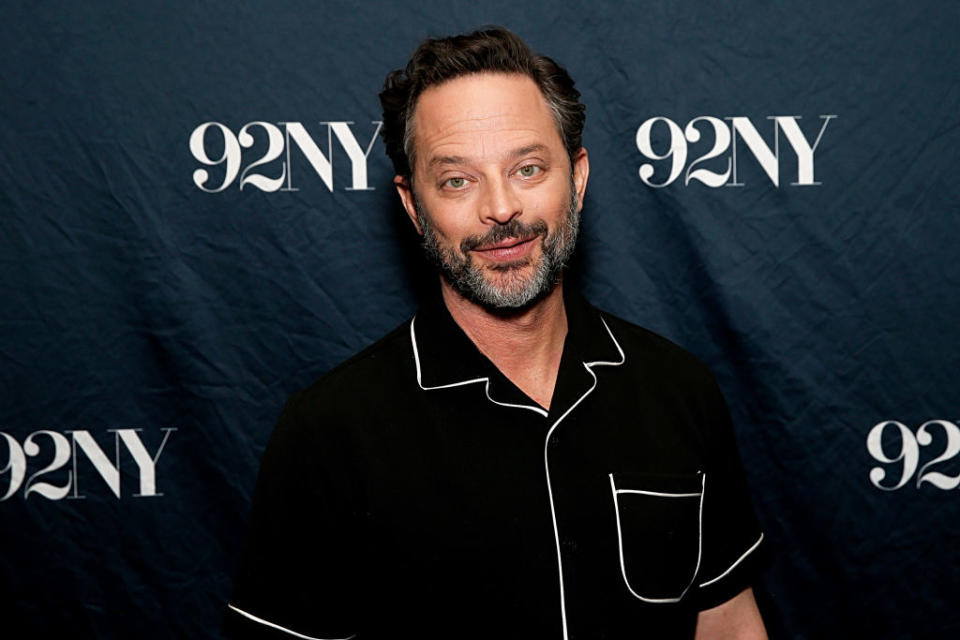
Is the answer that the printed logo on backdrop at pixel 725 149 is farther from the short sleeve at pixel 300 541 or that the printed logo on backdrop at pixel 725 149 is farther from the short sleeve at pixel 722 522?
the short sleeve at pixel 300 541

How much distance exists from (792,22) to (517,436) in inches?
36.5

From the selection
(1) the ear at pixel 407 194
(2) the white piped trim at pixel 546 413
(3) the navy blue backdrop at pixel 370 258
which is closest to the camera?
(2) the white piped trim at pixel 546 413

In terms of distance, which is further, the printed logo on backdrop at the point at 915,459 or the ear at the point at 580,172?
the printed logo on backdrop at the point at 915,459

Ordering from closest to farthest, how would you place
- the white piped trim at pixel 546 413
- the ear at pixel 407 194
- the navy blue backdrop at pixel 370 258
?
the white piped trim at pixel 546 413 < the ear at pixel 407 194 < the navy blue backdrop at pixel 370 258

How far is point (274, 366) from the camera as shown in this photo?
1.46 meters

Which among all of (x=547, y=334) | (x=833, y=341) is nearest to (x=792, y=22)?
(x=833, y=341)

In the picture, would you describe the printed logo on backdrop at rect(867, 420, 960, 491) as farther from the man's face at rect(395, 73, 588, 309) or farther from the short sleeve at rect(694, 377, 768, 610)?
the man's face at rect(395, 73, 588, 309)

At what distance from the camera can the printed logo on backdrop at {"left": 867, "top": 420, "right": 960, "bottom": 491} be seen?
1483 millimetres

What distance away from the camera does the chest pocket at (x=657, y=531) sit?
3.40ft

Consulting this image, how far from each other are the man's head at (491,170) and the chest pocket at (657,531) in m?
0.27

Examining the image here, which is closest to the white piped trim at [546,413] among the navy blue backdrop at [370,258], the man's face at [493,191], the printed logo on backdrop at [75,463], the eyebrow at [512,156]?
the man's face at [493,191]

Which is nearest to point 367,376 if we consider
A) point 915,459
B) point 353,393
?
point 353,393

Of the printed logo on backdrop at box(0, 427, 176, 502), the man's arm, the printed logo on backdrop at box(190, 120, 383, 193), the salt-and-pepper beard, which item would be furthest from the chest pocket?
the printed logo on backdrop at box(0, 427, 176, 502)

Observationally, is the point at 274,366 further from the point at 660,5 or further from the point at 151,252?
the point at 660,5
